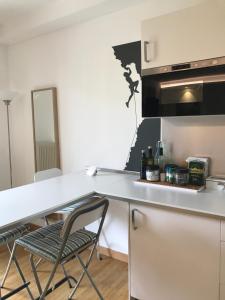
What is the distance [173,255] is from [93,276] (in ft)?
3.15

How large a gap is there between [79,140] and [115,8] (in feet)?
4.13

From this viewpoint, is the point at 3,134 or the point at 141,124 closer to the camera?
the point at 141,124

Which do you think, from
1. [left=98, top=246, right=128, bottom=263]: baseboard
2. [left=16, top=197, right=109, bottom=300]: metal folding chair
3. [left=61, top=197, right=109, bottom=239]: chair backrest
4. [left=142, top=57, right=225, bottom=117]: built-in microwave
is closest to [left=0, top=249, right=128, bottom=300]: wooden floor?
[left=98, top=246, right=128, bottom=263]: baseboard

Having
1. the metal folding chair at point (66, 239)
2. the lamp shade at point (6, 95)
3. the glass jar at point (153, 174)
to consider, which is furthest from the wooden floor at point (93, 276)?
the lamp shade at point (6, 95)

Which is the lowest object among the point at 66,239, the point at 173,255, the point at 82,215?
the point at 173,255

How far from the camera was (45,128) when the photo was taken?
120 inches

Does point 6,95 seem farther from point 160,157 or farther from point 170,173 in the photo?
point 170,173

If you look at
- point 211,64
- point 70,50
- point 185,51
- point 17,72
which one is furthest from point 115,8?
point 17,72

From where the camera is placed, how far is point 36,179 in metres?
2.43

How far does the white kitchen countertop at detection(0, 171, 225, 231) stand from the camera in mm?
1510

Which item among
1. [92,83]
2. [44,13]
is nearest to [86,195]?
[92,83]

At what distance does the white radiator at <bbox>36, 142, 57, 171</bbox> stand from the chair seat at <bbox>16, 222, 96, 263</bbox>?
1173 mm

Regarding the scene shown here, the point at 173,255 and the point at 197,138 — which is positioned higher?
the point at 197,138

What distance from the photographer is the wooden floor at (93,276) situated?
6.81ft
